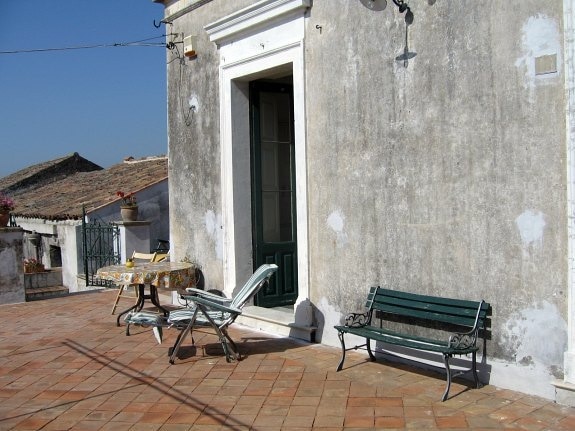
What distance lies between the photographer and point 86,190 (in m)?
18.1

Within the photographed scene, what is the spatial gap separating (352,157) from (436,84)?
1.14m

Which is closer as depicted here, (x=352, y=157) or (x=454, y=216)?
(x=454, y=216)

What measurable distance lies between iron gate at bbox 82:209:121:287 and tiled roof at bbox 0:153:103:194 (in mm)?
11166

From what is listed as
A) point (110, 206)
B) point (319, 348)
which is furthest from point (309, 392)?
point (110, 206)

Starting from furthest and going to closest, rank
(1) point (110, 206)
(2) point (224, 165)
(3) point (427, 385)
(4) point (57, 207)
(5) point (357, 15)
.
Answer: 1. (4) point (57, 207)
2. (1) point (110, 206)
3. (2) point (224, 165)
4. (5) point (357, 15)
5. (3) point (427, 385)

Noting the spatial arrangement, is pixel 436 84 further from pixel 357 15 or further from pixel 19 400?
pixel 19 400

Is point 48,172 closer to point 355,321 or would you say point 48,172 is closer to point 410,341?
point 355,321

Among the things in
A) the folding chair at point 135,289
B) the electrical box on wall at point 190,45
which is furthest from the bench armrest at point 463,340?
the electrical box on wall at point 190,45

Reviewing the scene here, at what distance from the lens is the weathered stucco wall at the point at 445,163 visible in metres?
4.43

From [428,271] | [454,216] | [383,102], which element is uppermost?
[383,102]

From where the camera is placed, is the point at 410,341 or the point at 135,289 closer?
the point at 410,341

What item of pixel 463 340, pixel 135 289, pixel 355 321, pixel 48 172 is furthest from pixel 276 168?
pixel 48 172

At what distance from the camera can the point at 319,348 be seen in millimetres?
6199

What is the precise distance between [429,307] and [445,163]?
4.01 feet
